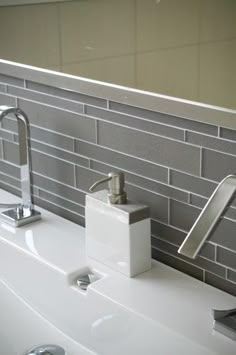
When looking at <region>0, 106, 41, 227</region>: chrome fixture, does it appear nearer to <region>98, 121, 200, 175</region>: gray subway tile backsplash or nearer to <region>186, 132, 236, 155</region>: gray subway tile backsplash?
<region>98, 121, 200, 175</region>: gray subway tile backsplash

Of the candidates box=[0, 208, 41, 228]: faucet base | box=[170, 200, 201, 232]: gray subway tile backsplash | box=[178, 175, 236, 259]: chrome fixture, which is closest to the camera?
box=[178, 175, 236, 259]: chrome fixture

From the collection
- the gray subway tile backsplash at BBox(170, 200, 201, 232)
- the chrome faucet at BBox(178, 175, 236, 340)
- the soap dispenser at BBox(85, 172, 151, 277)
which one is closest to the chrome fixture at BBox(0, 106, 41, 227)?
the soap dispenser at BBox(85, 172, 151, 277)

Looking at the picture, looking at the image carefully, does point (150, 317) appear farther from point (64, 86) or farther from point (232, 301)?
point (64, 86)

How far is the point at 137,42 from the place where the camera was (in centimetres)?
106

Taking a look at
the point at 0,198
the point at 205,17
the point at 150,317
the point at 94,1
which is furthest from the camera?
the point at 0,198

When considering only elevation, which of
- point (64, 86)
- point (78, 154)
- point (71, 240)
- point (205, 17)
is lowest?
point (71, 240)

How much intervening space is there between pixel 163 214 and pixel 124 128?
147 millimetres

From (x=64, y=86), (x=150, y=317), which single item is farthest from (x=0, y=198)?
(x=150, y=317)

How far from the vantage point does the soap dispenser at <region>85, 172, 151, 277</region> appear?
96cm

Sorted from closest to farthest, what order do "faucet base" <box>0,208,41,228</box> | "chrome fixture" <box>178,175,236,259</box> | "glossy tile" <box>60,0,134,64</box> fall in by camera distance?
"chrome fixture" <box>178,175,236,259</box> < "glossy tile" <box>60,0,134,64</box> < "faucet base" <box>0,208,41,228</box>

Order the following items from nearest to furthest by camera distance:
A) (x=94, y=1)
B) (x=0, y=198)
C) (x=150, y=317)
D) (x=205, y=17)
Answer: (x=150, y=317) → (x=205, y=17) → (x=94, y=1) → (x=0, y=198)

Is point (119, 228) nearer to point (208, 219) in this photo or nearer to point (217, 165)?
point (217, 165)

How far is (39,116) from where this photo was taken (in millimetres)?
1196

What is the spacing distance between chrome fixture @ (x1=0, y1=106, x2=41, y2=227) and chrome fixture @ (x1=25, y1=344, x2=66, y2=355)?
0.28 m
